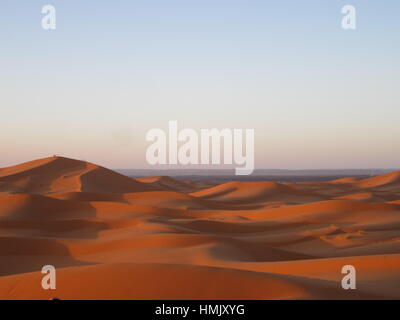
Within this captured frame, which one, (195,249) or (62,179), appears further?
(62,179)

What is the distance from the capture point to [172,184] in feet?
188

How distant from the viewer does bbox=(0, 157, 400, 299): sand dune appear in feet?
24.8

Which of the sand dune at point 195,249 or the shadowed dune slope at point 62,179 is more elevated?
the shadowed dune slope at point 62,179

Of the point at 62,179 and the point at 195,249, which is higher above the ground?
the point at 62,179

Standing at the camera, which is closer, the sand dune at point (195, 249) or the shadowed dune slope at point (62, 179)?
the sand dune at point (195, 249)

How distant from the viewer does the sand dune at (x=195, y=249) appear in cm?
757

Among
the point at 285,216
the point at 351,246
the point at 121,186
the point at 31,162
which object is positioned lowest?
the point at 351,246

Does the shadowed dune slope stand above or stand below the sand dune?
above

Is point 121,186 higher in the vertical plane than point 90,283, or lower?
higher

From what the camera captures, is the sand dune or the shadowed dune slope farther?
the shadowed dune slope

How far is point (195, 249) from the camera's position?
13383 mm
